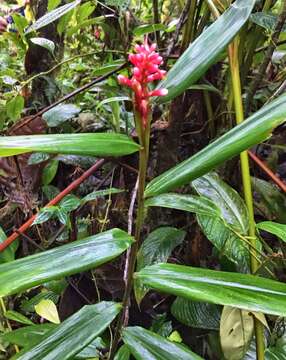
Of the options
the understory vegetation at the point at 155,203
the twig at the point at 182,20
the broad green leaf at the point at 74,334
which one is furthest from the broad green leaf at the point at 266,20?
→ the broad green leaf at the point at 74,334

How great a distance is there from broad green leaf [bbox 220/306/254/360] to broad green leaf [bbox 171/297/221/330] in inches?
4.2

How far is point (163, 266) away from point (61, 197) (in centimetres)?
39

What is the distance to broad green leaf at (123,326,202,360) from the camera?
42 cm

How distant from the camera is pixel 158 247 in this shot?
2.29 feet

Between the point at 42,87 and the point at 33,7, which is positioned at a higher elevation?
the point at 33,7

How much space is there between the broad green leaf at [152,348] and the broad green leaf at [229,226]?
0.18 m

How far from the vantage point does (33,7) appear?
1.38 m

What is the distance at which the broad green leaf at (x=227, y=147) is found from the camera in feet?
1.21

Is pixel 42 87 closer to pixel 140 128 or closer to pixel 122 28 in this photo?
pixel 122 28

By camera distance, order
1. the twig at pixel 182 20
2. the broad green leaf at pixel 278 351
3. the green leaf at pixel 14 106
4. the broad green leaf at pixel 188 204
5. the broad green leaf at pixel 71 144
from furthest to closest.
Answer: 1. the green leaf at pixel 14 106
2. the twig at pixel 182 20
3. the broad green leaf at pixel 278 351
4. the broad green leaf at pixel 188 204
5. the broad green leaf at pixel 71 144

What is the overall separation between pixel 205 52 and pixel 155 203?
16cm

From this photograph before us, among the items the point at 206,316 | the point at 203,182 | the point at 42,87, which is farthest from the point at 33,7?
the point at 206,316

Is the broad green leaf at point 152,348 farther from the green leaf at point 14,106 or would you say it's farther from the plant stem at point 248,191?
the green leaf at point 14,106

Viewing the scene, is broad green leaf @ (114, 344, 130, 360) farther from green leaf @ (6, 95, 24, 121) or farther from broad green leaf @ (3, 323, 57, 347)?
green leaf @ (6, 95, 24, 121)
